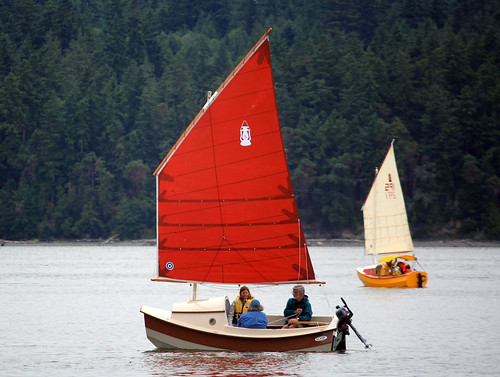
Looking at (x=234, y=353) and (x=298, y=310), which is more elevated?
(x=298, y=310)

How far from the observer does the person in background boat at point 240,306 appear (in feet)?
93.0

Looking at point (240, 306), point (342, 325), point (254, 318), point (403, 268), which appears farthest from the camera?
point (403, 268)

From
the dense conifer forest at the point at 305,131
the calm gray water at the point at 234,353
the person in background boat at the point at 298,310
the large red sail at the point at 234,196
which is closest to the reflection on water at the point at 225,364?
the calm gray water at the point at 234,353

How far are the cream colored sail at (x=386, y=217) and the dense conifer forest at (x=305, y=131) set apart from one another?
68218 mm

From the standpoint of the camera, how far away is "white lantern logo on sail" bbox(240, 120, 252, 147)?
2906cm

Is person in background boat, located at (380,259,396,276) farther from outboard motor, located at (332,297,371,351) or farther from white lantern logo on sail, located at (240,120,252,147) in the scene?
white lantern logo on sail, located at (240,120,252,147)

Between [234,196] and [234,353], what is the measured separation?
4.58 meters

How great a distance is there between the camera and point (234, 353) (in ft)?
92.1

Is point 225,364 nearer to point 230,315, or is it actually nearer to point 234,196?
point 230,315

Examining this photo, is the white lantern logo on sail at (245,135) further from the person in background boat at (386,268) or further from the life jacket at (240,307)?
the person in background boat at (386,268)

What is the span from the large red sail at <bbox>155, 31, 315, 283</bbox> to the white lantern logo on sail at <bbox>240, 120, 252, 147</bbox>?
29 mm

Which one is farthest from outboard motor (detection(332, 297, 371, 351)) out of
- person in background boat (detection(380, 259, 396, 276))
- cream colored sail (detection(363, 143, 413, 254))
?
cream colored sail (detection(363, 143, 413, 254))

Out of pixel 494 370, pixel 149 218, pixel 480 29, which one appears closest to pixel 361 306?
pixel 494 370

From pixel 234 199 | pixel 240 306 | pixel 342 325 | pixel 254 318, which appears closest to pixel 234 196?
pixel 234 199
